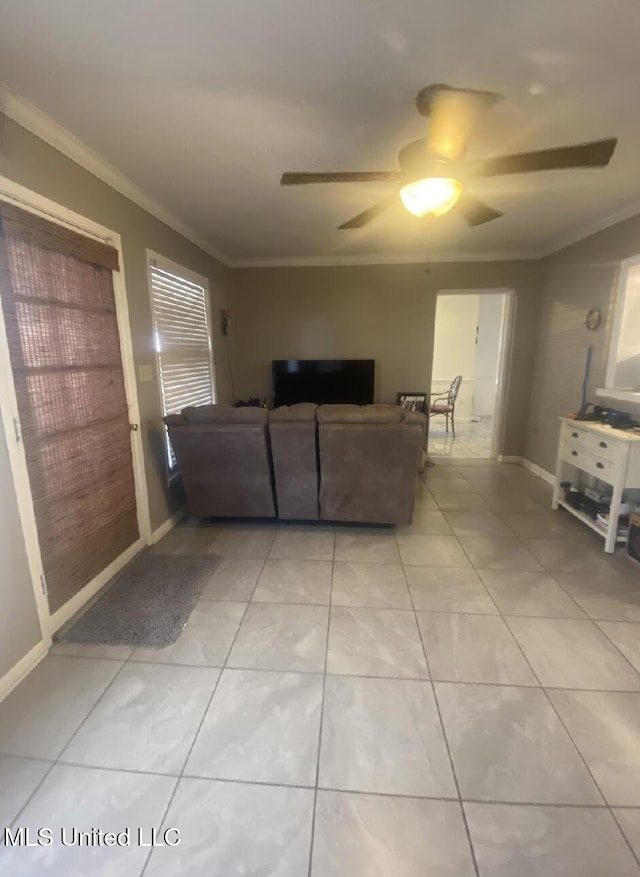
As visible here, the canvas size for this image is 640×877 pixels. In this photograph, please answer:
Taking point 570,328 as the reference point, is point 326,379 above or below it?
below

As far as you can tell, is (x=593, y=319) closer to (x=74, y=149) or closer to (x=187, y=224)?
(x=187, y=224)

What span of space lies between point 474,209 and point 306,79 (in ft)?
3.54

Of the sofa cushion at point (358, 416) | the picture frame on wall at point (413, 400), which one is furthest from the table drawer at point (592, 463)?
the picture frame on wall at point (413, 400)

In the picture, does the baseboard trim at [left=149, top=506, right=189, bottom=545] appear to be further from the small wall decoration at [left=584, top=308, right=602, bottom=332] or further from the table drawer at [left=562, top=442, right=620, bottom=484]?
the small wall decoration at [left=584, top=308, right=602, bottom=332]

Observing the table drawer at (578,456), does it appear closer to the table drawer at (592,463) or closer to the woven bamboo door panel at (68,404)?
the table drawer at (592,463)

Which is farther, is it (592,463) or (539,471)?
(539,471)

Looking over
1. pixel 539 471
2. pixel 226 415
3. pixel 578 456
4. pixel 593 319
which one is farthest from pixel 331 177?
pixel 539 471

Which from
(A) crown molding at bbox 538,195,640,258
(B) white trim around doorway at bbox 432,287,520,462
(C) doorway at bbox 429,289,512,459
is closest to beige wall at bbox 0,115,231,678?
(B) white trim around doorway at bbox 432,287,520,462

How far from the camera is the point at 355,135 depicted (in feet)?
6.39

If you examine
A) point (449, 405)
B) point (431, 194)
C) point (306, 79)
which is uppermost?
point (306, 79)

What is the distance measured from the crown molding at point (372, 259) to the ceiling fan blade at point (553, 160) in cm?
289

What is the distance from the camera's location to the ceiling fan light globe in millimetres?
1688

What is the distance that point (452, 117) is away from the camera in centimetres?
159

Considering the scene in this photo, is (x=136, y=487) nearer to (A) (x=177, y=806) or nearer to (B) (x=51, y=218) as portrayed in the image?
(B) (x=51, y=218)
